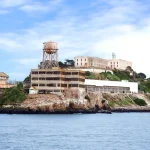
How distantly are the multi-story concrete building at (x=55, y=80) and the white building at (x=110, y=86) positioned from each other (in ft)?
49.9

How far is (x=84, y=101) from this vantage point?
5556 inches

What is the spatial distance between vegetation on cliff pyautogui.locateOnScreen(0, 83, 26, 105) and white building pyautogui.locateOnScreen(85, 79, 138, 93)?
25.6 metres

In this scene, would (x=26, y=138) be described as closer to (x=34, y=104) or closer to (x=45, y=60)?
(x=34, y=104)

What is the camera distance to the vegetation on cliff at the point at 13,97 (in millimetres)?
134500

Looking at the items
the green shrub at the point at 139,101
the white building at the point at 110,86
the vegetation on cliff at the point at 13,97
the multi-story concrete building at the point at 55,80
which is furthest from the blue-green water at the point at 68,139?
the green shrub at the point at 139,101

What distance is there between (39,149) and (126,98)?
380ft

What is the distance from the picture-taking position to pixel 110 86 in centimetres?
16975

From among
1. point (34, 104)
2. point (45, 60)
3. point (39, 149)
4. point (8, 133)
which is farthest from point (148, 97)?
point (39, 149)

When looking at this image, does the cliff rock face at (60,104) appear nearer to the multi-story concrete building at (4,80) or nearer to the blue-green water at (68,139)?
the multi-story concrete building at (4,80)

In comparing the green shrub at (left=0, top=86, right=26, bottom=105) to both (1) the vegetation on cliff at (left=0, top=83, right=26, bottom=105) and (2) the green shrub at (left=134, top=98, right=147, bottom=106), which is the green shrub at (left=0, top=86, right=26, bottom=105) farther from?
(2) the green shrub at (left=134, top=98, right=147, bottom=106)

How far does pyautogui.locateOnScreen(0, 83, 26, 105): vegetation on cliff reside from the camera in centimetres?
13450

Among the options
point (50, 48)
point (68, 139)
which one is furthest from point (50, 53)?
point (68, 139)

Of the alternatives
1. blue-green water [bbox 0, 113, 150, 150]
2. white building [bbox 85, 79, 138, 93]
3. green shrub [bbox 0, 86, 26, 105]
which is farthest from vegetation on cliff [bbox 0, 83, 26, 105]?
blue-green water [bbox 0, 113, 150, 150]

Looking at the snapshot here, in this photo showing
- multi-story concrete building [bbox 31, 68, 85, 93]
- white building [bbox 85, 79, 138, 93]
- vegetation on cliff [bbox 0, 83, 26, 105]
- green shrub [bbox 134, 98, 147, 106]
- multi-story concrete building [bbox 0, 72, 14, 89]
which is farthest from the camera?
green shrub [bbox 134, 98, 147, 106]
